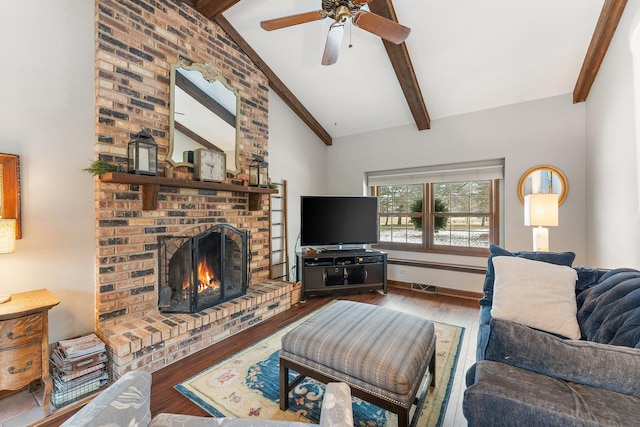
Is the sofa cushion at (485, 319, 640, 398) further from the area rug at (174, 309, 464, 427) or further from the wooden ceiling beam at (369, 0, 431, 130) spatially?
the wooden ceiling beam at (369, 0, 431, 130)

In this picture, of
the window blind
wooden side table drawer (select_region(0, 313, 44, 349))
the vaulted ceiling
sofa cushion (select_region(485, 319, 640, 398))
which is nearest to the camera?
sofa cushion (select_region(485, 319, 640, 398))

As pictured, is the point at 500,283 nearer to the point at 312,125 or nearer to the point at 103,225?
the point at 103,225

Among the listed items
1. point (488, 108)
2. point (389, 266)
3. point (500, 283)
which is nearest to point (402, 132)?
point (488, 108)

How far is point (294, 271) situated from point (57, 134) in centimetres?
316

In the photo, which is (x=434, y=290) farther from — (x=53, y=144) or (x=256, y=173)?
(x=53, y=144)

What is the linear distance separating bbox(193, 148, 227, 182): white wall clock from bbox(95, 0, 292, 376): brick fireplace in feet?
0.50

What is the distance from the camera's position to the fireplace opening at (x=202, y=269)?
8.81ft

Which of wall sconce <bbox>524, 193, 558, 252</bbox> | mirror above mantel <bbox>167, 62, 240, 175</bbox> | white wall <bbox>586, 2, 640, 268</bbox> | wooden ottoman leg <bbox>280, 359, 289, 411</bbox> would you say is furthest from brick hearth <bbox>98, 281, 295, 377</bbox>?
white wall <bbox>586, 2, 640, 268</bbox>

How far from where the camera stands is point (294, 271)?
4391mm

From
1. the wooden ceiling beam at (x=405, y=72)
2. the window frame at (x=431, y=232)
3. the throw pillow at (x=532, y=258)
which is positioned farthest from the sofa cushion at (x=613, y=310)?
the wooden ceiling beam at (x=405, y=72)

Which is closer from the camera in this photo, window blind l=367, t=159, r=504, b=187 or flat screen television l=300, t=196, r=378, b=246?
window blind l=367, t=159, r=504, b=187

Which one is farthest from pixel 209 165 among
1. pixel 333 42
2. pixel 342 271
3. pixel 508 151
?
pixel 508 151

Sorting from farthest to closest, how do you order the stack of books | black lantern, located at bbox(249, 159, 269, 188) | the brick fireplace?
black lantern, located at bbox(249, 159, 269, 188), the brick fireplace, the stack of books

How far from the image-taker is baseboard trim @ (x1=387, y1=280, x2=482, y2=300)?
3.92 m
